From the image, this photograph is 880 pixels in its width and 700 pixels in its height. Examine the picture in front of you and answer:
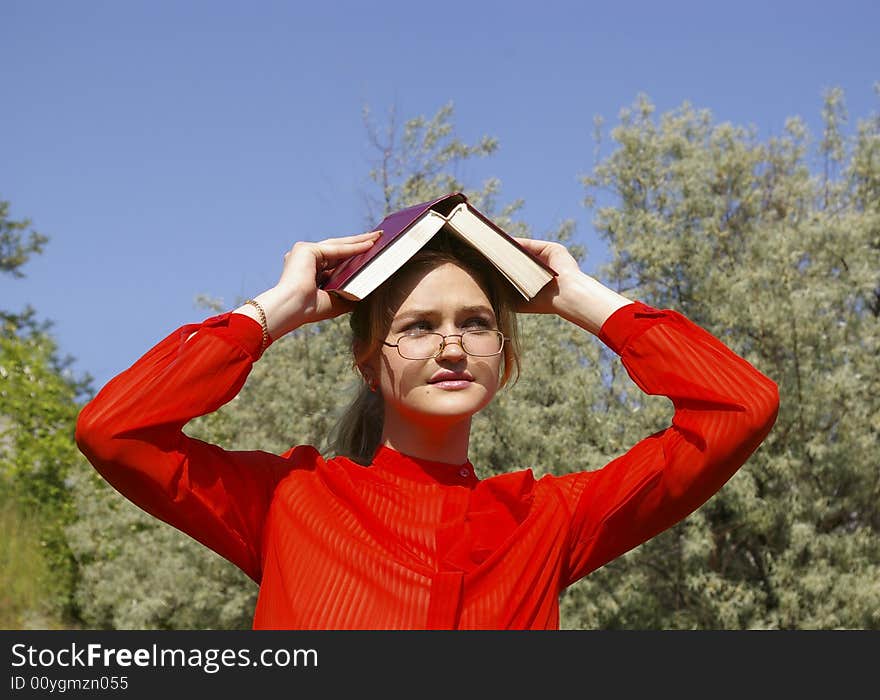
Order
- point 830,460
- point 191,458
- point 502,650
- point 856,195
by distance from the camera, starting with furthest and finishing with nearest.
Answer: point 856,195 → point 830,460 → point 191,458 → point 502,650

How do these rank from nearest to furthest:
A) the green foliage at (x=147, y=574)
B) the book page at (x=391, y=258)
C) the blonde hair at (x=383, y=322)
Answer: the book page at (x=391, y=258) → the blonde hair at (x=383, y=322) → the green foliage at (x=147, y=574)

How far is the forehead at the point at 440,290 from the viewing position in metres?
2.33

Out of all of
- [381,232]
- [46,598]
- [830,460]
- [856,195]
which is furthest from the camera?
[46,598]

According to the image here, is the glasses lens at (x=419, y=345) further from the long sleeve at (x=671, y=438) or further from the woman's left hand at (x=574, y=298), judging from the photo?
the long sleeve at (x=671, y=438)

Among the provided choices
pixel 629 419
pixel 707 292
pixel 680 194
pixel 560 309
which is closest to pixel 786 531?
pixel 629 419

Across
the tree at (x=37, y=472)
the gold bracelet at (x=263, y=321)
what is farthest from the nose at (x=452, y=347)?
the tree at (x=37, y=472)

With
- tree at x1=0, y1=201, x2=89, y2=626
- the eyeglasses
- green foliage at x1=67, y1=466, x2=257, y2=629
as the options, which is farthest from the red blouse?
tree at x1=0, y1=201, x2=89, y2=626

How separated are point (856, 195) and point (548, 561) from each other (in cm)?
961

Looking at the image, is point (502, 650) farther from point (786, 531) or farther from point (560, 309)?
point (786, 531)

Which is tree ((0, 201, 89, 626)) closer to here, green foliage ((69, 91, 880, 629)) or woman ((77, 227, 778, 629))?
green foliage ((69, 91, 880, 629))

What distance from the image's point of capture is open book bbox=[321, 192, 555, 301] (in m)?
2.27

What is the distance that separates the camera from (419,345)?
7.59 ft

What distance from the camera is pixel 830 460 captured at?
29.4ft

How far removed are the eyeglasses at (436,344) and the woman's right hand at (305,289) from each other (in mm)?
179
